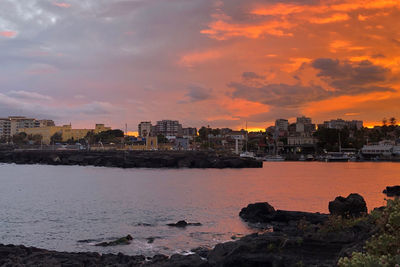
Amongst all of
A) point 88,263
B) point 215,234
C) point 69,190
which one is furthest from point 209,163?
point 88,263

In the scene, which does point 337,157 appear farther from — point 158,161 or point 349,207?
point 349,207

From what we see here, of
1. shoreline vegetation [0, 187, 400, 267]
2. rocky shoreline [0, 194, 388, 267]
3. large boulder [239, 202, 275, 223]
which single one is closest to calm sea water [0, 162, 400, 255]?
large boulder [239, 202, 275, 223]

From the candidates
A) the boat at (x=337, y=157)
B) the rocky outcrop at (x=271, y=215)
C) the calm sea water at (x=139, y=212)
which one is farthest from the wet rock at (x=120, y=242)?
the boat at (x=337, y=157)

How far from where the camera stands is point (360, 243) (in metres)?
14.3

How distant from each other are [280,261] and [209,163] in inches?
5003

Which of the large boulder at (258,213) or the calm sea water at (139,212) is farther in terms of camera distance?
the large boulder at (258,213)

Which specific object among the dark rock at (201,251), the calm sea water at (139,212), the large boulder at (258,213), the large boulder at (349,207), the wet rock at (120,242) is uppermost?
the large boulder at (349,207)

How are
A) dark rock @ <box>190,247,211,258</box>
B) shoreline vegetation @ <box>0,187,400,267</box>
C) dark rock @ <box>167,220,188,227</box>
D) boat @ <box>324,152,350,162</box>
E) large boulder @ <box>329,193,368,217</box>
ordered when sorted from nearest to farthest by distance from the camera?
shoreline vegetation @ <box>0,187,400,267</box> < dark rock @ <box>190,247,211,258</box> < large boulder @ <box>329,193,368,217</box> < dark rock @ <box>167,220,188,227</box> < boat @ <box>324,152,350,162</box>

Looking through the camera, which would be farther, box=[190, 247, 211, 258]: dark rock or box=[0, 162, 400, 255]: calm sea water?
box=[0, 162, 400, 255]: calm sea water

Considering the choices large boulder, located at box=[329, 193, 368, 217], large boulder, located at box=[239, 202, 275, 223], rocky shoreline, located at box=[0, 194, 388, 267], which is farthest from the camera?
large boulder, located at box=[239, 202, 275, 223]

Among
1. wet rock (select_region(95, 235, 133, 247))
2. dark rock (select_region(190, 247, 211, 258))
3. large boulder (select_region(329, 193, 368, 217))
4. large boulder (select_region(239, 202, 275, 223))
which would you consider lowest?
wet rock (select_region(95, 235, 133, 247))

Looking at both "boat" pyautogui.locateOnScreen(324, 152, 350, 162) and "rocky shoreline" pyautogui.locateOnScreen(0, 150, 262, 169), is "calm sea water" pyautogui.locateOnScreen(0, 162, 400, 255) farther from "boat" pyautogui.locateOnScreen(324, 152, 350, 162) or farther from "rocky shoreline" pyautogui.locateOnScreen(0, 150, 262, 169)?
"boat" pyautogui.locateOnScreen(324, 152, 350, 162)

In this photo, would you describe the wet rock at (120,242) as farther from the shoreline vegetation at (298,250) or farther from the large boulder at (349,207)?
the large boulder at (349,207)

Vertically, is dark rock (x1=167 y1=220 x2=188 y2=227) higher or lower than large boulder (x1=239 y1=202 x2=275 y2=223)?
lower
